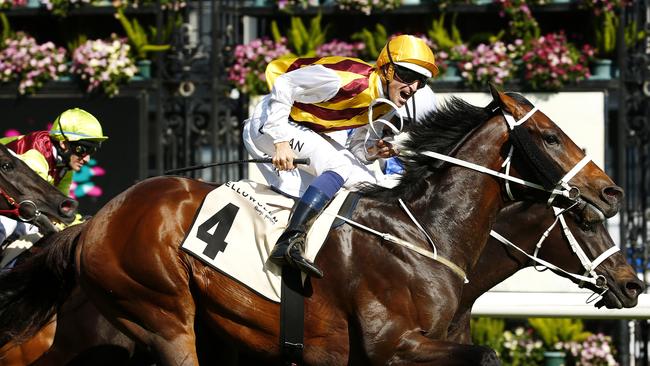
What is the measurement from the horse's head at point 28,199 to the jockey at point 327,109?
1086mm

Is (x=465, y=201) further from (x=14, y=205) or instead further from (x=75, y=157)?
(x=75, y=157)

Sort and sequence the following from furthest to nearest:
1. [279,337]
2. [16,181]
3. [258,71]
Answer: [258,71]
[16,181]
[279,337]

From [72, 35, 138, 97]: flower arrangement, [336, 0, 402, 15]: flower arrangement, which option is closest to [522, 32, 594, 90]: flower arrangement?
[336, 0, 402, 15]: flower arrangement

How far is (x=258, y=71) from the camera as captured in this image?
8836mm

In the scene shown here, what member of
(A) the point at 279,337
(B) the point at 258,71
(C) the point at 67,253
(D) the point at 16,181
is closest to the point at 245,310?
(A) the point at 279,337

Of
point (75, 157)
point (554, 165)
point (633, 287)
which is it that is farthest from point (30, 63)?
point (633, 287)

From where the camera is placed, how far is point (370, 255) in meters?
4.96

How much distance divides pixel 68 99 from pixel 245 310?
→ 4.62 meters

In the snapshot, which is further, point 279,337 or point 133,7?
point 133,7

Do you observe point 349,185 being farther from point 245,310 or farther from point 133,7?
point 133,7

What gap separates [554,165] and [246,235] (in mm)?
1337

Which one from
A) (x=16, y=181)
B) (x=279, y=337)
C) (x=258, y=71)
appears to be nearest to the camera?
(x=279, y=337)

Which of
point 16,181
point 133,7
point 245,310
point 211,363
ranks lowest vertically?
point 211,363

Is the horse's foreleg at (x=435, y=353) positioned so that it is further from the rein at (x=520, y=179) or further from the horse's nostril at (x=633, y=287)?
the horse's nostril at (x=633, y=287)
